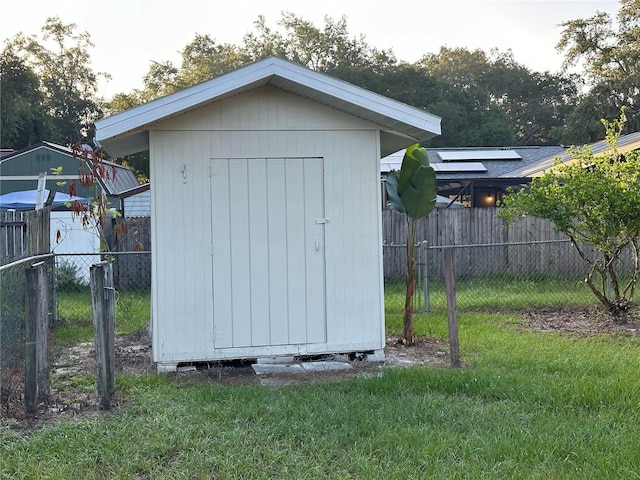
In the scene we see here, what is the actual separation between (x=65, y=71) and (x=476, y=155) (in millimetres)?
30718

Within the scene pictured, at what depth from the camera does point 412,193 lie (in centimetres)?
746

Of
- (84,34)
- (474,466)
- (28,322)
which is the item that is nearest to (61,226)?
(28,322)

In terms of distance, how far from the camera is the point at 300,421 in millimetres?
4395

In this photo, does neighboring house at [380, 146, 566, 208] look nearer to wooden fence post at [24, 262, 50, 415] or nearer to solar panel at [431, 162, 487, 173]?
solar panel at [431, 162, 487, 173]

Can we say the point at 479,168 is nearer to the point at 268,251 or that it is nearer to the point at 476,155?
the point at 476,155

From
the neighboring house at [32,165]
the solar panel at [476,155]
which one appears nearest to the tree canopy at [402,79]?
the neighboring house at [32,165]

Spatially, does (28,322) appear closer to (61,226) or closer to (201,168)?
(201,168)

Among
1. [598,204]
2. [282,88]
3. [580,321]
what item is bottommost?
[580,321]

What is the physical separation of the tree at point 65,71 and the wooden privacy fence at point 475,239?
27307 mm

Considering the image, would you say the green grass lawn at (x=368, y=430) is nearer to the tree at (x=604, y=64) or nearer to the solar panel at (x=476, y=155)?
the solar panel at (x=476, y=155)

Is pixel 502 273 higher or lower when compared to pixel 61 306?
higher

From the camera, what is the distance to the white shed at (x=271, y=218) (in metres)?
6.32

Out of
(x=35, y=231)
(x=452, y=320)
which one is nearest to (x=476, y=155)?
(x=452, y=320)

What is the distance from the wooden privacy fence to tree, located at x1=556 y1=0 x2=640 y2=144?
17.6 metres
